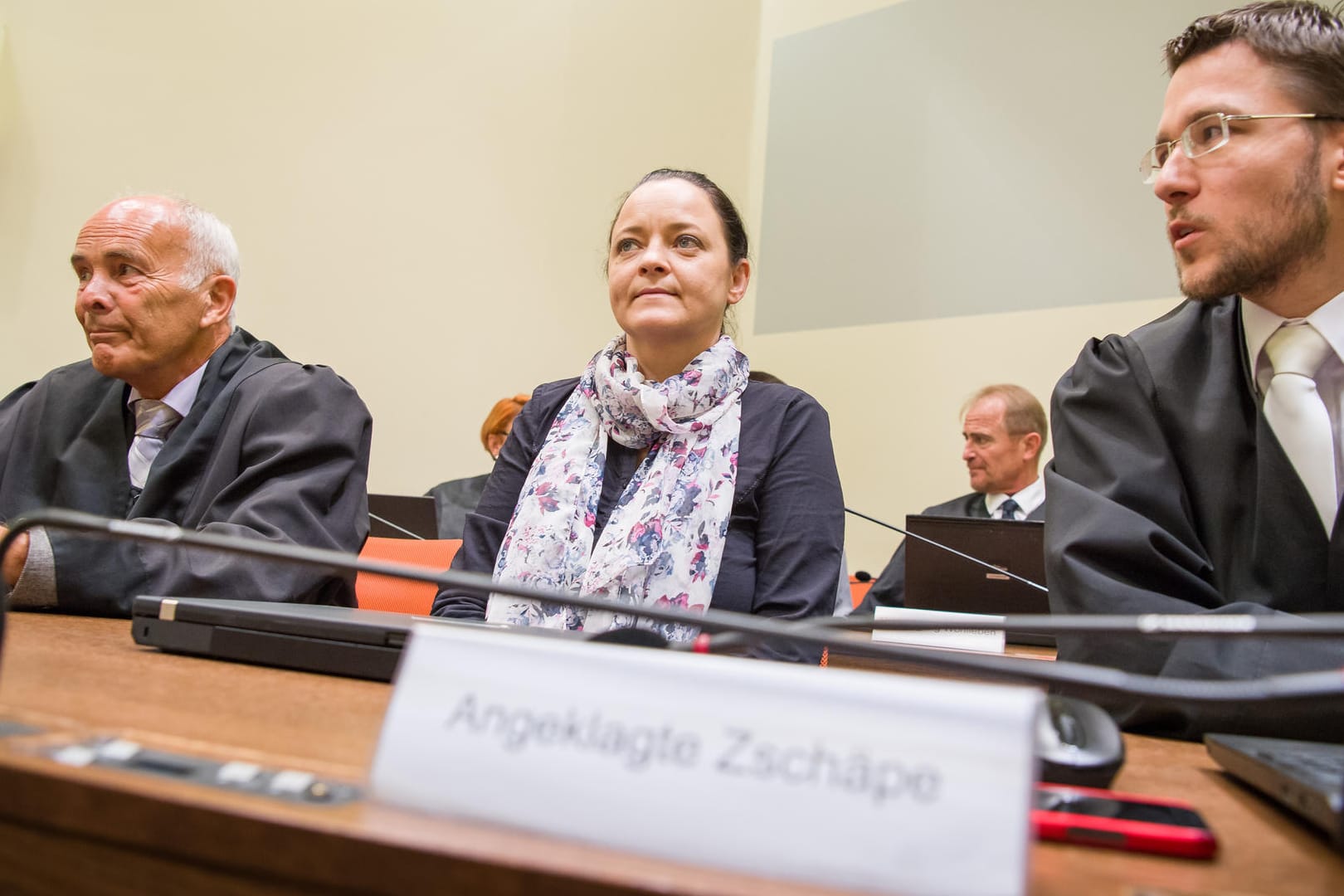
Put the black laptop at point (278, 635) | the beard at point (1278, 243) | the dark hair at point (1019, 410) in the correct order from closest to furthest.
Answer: the black laptop at point (278, 635) < the beard at point (1278, 243) < the dark hair at point (1019, 410)


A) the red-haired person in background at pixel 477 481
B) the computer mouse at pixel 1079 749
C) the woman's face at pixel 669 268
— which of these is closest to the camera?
the computer mouse at pixel 1079 749

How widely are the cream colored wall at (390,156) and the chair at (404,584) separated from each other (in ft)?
6.79

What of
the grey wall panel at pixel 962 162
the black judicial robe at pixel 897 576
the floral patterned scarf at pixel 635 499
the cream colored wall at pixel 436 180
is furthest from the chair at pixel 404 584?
the grey wall panel at pixel 962 162

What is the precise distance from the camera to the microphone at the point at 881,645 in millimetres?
499

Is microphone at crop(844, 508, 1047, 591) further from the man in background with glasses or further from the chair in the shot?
the chair

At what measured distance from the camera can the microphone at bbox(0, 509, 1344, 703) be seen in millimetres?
499

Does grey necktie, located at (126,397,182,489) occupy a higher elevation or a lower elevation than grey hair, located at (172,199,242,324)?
lower

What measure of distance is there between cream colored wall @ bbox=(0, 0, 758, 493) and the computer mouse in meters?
3.65

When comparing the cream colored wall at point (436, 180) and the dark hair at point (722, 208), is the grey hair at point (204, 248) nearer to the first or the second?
the dark hair at point (722, 208)

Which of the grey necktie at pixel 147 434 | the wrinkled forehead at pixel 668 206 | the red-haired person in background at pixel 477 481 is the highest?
the wrinkled forehead at pixel 668 206

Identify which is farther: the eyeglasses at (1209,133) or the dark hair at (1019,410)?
the dark hair at (1019,410)

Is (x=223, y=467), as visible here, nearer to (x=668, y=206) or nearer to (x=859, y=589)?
(x=668, y=206)

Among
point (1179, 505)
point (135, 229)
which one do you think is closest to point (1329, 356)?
point (1179, 505)

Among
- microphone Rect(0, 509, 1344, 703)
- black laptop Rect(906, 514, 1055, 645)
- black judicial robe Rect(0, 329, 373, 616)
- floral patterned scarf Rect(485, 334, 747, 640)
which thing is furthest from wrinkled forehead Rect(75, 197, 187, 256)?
black laptop Rect(906, 514, 1055, 645)
